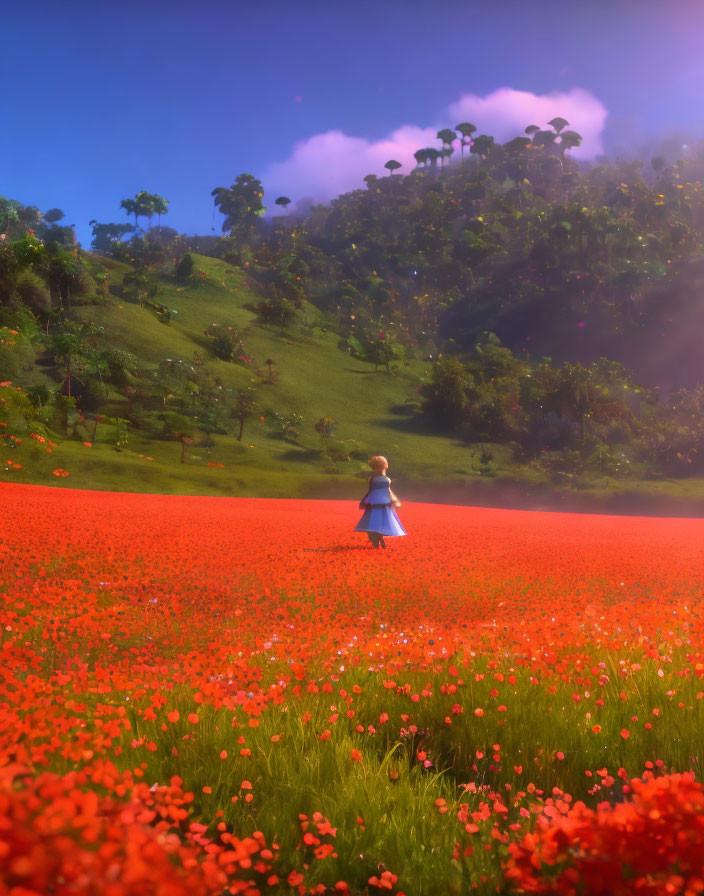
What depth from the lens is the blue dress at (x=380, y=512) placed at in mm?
13258

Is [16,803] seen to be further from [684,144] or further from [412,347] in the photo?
[684,144]

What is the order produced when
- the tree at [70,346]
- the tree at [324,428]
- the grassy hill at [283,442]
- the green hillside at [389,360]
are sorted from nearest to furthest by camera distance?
the grassy hill at [283,442] → the green hillside at [389,360] → the tree at [70,346] → the tree at [324,428]

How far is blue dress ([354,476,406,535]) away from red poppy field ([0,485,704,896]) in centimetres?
392

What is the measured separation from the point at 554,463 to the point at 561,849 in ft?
148

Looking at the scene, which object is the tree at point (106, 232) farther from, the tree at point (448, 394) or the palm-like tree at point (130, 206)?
the tree at point (448, 394)

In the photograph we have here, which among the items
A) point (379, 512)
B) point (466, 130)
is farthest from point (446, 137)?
point (379, 512)

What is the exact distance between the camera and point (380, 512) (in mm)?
13383

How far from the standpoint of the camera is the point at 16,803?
162 cm

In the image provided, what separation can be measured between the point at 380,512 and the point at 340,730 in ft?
31.3

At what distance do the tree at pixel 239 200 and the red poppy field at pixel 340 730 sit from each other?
13699 cm

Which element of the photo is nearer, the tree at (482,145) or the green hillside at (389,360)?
the green hillside at (389,360)

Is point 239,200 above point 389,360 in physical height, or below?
above

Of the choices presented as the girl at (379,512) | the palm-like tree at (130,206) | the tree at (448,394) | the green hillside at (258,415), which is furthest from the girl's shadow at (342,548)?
the palm-like tree at (130,206)

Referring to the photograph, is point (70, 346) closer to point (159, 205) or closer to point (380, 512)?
point (380, 512)
